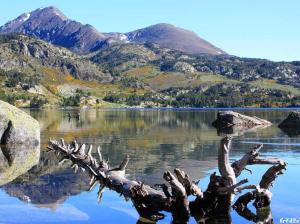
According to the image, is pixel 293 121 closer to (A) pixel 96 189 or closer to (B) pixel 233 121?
(B) pixel 233 121

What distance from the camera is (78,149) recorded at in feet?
95.1

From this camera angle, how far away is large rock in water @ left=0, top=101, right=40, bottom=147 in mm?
51947

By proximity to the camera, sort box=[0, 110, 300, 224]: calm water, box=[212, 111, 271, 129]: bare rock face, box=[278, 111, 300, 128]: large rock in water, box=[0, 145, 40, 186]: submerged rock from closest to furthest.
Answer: box=[0, 110, 300, 224]: calm water → box=[0, 145, 40, 186]: submerged rock → box=[278, 111, 300, 128]: large rock in water → box=[212, 111, 271, 129]: bare rock face

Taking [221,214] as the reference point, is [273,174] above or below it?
above

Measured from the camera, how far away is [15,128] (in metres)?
53.2

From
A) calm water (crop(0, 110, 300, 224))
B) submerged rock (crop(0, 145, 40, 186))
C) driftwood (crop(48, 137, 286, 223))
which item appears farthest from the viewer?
submerged rock (crop(0, 145, 40, 186))

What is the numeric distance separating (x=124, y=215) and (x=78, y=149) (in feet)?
19.4

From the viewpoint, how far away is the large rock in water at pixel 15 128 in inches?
2045

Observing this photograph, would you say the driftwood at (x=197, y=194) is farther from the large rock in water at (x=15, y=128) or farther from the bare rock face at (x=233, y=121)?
the bare rock face at (x=233, y=121)

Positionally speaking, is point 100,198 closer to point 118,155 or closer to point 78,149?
point 78,149

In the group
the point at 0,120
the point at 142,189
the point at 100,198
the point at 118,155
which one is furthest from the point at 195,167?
the point at 0,120

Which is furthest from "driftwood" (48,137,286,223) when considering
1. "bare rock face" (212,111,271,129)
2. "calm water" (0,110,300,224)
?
"bare rock face" (212,111,271,129)

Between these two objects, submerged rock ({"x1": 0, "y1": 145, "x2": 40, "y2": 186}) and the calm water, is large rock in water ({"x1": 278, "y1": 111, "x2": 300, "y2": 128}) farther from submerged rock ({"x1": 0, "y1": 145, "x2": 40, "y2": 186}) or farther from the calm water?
submerged rock ({"x1": 0, "y1": 145, "x2": 40, "y2": 186})

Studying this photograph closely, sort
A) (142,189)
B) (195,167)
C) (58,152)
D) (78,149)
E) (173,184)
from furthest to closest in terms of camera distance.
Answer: (195,167) < (58,152) < (78,149) < (142,189) < (173,184)
